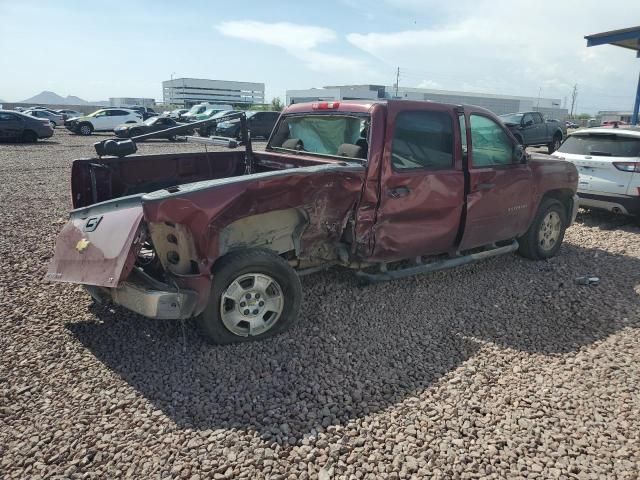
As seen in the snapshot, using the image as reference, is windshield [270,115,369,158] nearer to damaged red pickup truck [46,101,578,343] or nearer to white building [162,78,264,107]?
damaged red pickup truck [46,101,578,343]

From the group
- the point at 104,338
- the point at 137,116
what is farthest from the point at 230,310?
the point at 137,116

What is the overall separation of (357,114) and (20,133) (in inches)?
839

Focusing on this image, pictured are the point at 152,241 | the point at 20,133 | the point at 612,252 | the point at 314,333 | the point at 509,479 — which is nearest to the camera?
the point at 509,479

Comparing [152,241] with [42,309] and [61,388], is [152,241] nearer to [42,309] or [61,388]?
[61,388]

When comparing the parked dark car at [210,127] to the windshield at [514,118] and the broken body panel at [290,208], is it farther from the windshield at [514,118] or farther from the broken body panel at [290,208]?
the windshield at [514,118]

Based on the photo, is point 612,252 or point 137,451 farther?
point 612,252

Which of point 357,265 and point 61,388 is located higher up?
point 357,265

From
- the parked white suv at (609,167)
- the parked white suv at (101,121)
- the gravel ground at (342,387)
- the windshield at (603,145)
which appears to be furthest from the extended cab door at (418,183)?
the parked white suv at (101,121)

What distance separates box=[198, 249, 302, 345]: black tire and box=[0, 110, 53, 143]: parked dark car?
21.3 metres

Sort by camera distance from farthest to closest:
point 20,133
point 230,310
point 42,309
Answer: point 20,133 → point 42,309 → point 230,310

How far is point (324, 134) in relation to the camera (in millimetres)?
4961

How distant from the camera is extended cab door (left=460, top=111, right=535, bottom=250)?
5.01 meters

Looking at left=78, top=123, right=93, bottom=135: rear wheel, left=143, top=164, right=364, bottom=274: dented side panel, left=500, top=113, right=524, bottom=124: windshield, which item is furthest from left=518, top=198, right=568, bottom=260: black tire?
left=78, top=123, right=93, bottom=135: rear wheel

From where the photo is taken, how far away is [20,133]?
21016mm
